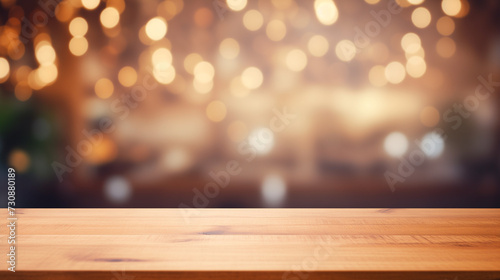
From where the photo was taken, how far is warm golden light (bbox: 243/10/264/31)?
1.65 m

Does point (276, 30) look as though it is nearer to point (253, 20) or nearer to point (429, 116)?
point (253, 20)

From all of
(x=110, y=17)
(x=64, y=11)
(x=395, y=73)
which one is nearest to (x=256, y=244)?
(x=395, y=73)

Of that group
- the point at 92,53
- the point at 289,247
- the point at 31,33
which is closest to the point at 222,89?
the point at 92,53

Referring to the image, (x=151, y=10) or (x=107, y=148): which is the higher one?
(x=151, y=10)

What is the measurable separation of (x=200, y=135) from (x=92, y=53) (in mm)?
528

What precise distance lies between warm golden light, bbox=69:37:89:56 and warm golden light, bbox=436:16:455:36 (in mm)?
1369

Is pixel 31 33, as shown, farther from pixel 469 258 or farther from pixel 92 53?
pixel 469 258

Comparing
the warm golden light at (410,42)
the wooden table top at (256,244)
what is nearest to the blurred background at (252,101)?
the warm golden light at (410,42)

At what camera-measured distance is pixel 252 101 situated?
1.66 m

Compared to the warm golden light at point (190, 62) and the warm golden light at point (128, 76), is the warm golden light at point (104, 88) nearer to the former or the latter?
the warm golden light at point (128, 76)

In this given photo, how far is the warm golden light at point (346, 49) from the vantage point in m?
1.65

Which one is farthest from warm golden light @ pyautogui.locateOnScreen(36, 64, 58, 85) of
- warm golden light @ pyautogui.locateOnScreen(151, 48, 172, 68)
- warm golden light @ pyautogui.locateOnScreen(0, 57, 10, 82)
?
warm golden light @ pyautogui.locateOnScreen(151, 48, 172, 68)

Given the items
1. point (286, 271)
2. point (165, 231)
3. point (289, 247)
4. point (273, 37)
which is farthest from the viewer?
point (273, 37)

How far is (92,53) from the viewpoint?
167 cm
